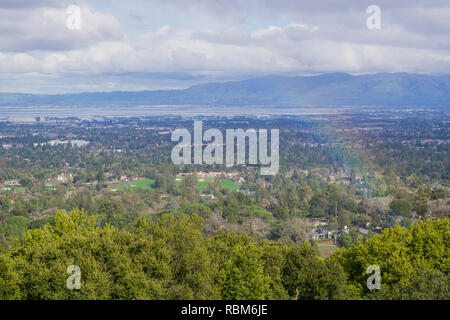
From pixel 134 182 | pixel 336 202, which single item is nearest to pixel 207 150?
pixel 134 182

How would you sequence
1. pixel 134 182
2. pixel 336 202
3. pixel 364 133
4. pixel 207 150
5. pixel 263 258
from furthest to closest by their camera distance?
pixel 364 133 < pixel 207 150 < pixel 134 182 < pixel 336 202 < pixel 263 258

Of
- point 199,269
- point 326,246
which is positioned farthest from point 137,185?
point 199,269

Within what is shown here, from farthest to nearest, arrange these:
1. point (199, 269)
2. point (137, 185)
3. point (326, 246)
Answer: point (137, 185) → point (326, 246) → point (199, 269)

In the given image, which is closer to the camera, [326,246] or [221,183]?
[326,246]

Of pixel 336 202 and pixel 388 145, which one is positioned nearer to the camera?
pixel 336 202

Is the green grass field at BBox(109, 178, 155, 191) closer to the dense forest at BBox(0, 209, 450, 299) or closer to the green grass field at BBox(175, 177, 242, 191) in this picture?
the green grass field at BBox(175, 177, 242, 191)

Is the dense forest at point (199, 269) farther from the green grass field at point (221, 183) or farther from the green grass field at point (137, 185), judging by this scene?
the green grass field at point (137, 185)

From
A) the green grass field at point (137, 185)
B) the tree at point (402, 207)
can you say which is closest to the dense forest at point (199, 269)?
the tree at point (402, 207)

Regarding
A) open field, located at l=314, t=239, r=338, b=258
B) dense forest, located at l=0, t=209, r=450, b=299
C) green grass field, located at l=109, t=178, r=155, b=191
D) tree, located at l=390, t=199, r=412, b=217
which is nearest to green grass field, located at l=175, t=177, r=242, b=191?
green grass field, located at l=109, t=178, r=155, b=191

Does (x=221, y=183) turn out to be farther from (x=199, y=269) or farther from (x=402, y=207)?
(x=199, y=269)
